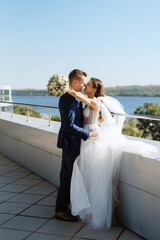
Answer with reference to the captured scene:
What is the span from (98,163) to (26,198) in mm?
1390

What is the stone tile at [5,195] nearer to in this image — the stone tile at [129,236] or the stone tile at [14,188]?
the stone tile at [14,188]

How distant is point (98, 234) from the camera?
294 centimetres

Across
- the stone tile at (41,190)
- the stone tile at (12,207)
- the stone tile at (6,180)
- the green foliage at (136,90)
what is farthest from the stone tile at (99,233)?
the green foliage at (136,90)

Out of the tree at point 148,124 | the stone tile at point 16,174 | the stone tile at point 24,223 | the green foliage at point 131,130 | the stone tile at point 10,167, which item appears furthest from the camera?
the tree at point 148,124

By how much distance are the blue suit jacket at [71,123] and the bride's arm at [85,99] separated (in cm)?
10

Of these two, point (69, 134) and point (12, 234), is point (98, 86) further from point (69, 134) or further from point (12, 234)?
point (12, 234)

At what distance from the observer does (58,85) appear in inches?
112

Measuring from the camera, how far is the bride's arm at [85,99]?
2.94 meters

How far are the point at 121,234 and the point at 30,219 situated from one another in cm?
102

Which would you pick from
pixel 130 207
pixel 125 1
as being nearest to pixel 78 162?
pixel 130 207

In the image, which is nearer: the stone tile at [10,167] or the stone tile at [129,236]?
the stone tile at [129,236]

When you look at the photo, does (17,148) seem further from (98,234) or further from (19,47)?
(19,47)

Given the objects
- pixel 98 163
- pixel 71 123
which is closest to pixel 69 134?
pixel 71 123

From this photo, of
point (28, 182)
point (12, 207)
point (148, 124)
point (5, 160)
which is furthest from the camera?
point (148, 124)
